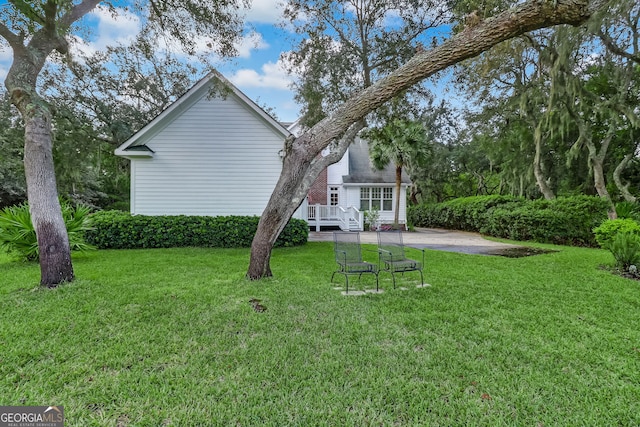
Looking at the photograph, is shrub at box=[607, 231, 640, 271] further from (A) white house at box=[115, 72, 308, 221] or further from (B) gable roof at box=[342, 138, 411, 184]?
(B) gable roof at box=[342, 138, 411, 184]

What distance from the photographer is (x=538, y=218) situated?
13.1 meters

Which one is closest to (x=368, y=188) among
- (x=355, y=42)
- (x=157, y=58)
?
(x=355, y=42)

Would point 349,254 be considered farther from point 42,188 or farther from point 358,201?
point 358,201

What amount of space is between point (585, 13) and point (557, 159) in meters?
16.8

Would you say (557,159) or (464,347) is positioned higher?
(557,159)

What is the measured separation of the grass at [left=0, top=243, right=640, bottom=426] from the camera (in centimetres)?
239

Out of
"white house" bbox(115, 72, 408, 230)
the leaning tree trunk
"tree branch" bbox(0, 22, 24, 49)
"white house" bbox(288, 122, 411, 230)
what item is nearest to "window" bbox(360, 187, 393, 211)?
"white house" bbox(288, 122, 411, 230)

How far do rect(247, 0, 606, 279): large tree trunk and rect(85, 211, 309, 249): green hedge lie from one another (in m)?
5.01

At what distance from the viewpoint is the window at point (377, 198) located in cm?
2172

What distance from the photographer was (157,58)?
950 cm

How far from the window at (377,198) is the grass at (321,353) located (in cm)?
1562

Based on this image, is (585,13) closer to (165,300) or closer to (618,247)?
(618,247)

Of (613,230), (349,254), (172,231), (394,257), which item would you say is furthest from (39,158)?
(613,230)

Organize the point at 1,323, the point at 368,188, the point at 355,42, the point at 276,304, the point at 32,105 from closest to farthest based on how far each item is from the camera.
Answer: the point at 1,323 < the point at 276,304 < the point at 32,105 < the point at 355,42 < the point at 368,188
